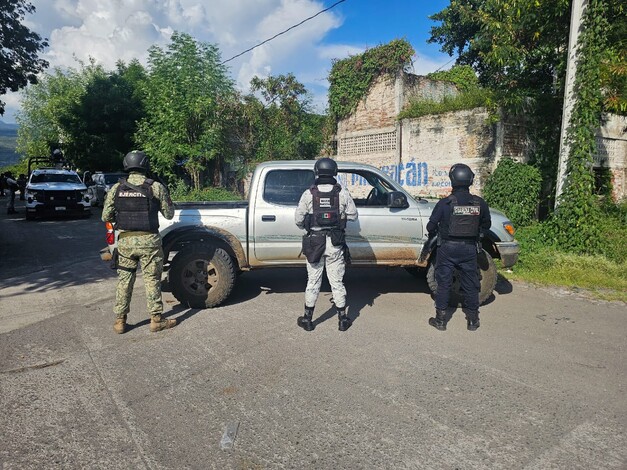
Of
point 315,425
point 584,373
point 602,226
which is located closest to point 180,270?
point 315,425

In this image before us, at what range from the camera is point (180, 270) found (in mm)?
5184

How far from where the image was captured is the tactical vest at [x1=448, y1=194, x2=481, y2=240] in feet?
14.9

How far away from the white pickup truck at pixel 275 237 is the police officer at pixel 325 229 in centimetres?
80

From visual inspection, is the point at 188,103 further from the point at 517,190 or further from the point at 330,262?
the point at 330,262

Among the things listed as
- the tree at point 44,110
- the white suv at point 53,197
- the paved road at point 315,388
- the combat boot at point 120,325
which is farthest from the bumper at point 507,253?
the tree at point 44,110

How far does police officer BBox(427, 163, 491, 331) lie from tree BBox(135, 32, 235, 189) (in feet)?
39.0

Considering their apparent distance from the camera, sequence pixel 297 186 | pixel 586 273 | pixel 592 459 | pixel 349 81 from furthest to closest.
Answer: pixel 349 81 → pixel 586 273 → pixel 297 186 → pixel 592 459

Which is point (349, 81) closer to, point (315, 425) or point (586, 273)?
point (586, 273)

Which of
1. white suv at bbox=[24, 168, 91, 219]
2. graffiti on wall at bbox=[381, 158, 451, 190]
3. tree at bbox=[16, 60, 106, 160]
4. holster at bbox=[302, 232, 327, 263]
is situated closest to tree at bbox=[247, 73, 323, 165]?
graffiti on wall at bbox=[381, 158, 451, 190]

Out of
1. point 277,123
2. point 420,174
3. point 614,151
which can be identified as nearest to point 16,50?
point 277,123

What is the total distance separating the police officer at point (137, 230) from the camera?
14.7 feet

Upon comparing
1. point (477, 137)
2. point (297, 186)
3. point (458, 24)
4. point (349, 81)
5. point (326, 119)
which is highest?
point (458, 24)

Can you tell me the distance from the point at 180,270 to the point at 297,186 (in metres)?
1.74

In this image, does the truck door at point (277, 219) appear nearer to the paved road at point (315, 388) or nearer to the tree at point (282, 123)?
the paved road at point (315, 388)
